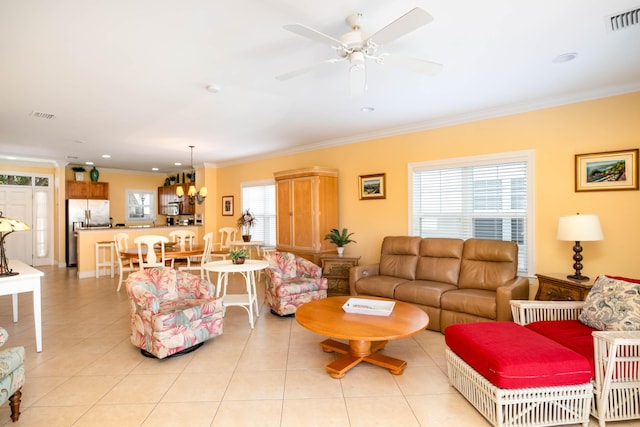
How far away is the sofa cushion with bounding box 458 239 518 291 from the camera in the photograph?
3762 mm

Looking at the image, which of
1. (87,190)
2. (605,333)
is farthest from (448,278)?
(87,190)

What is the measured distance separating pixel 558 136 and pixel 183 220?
9111mm

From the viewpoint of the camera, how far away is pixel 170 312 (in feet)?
10.2

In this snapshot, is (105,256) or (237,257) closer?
(237,257)

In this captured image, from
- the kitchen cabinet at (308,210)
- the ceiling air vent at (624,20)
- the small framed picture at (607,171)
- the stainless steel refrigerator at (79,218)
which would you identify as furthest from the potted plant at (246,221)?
the ceiling air vent at (624,20)

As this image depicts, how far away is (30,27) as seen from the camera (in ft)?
7.56

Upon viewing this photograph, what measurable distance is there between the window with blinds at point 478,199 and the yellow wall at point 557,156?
0.11m

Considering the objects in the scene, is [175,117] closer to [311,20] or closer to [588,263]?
[311,20]

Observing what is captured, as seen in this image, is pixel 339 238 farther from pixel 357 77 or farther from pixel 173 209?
pixel 173 209

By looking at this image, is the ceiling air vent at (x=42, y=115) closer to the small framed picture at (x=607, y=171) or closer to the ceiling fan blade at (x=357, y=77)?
the ceiling fan blade at (x=357, y=77)

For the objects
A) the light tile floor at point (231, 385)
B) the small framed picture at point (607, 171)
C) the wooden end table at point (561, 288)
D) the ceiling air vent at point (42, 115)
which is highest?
the ceiling air vent at point (42, 115)

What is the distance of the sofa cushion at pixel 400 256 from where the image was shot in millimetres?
4473

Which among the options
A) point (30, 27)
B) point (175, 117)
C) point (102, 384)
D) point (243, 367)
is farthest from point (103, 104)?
point (243, 367)

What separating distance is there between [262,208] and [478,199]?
4635 millimetres
